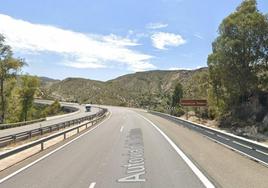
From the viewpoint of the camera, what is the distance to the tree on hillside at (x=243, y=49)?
44844mm

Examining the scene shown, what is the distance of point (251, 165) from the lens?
12930 mm

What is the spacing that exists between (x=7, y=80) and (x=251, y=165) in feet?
199

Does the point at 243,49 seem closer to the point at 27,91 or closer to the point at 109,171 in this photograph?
the point at 109,171

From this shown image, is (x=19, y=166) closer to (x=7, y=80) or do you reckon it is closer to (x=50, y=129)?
(x=50, y=129)

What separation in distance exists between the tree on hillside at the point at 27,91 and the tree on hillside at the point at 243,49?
48.7m

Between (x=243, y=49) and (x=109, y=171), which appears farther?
(x=243, y=49)

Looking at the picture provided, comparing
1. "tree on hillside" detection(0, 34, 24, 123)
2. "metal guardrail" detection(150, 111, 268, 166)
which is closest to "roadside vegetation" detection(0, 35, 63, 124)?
"tree on hillside" detection(0, 34, 24, 123)

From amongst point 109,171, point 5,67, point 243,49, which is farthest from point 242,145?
point 5,67

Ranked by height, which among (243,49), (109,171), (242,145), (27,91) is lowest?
(109,171)

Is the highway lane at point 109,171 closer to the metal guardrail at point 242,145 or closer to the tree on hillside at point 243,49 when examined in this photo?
the metal guardrail at point 242,145

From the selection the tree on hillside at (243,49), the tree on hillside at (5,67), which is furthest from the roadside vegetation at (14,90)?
the tree on hillside at (243,49)

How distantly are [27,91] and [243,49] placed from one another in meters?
52.3

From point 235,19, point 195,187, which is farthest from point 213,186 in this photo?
point 235,19

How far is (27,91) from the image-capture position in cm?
8562
